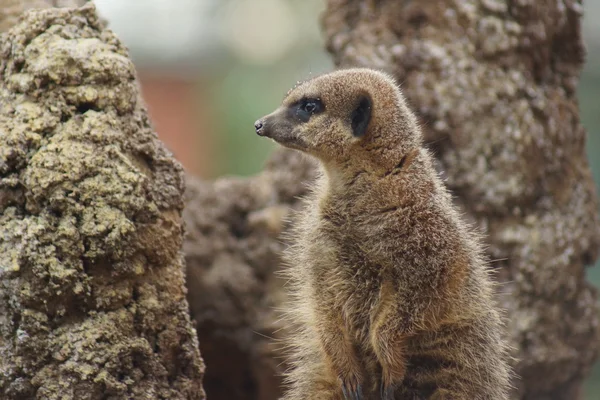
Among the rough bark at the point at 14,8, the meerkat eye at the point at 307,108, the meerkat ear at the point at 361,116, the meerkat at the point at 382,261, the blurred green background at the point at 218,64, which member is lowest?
the meerkat at the point at 382,261

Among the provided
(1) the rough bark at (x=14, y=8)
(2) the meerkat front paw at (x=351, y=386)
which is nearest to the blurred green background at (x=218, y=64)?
(1) the rough bark at (x=14, y=8)

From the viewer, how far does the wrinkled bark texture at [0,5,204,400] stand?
8.54ft

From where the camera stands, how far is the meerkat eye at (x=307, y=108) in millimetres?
2955

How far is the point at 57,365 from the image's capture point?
8.63 feet

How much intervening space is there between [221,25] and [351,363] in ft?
24.4

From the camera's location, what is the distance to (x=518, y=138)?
4133 millimetres

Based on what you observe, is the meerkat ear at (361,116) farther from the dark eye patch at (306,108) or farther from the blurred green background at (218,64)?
the blurred green background at (218,64)

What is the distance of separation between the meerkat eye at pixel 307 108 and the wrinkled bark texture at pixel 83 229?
0.51 metres

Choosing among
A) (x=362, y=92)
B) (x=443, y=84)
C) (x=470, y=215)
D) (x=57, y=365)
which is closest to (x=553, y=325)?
(x=470, y=215)

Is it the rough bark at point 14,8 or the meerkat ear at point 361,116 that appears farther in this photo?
the rough bark at point 14,8

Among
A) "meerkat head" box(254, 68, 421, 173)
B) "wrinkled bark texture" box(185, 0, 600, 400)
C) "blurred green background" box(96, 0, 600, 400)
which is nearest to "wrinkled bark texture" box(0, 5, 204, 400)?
"meerkat head" box(254, 68, 421, 173)

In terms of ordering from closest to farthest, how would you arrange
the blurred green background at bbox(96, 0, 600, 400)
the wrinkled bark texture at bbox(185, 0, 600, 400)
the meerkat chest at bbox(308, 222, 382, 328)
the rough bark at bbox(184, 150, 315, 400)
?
the meerkat chest at bbox(308, 222, 382, 328) < the wrinkled bark texture at bbox(185, 0, 600, 400) < the rough bark at bbox(184, 150, 315, 400) < the blurred green background at bbox(96, 0, 600, 400)

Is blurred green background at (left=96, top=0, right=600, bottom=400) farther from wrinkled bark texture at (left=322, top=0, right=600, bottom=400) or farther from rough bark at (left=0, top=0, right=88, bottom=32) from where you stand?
rough bark at (left=0, top=0, right=88, bottom=32)

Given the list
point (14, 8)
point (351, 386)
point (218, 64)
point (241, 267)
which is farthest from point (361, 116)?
point (218, 64)
